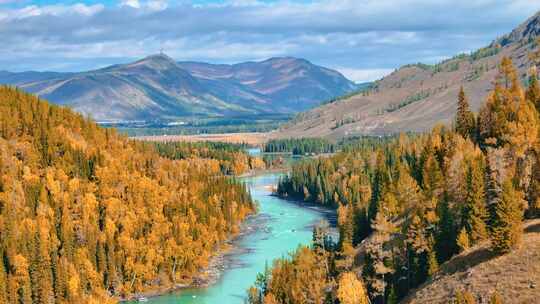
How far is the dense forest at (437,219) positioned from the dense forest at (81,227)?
128 feet

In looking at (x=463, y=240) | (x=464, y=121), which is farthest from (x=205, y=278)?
(x=463, y=240)

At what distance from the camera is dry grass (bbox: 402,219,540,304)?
3282 inches

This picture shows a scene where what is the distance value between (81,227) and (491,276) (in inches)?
4197

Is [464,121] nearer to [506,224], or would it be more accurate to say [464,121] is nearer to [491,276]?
[506,224]

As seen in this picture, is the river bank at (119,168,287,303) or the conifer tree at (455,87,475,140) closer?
the conifer tree at (455,87,475,140)

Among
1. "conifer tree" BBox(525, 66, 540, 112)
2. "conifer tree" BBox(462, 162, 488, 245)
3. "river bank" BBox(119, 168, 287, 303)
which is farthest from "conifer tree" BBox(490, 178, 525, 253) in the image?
"river bank" BBox(119, 168, 287, 303)

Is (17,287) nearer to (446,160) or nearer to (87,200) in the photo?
(87,200)

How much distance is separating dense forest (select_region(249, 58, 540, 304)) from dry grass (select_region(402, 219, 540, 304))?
1746mm

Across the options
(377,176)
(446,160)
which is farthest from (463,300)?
(377,176)

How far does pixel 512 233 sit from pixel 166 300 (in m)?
81.0

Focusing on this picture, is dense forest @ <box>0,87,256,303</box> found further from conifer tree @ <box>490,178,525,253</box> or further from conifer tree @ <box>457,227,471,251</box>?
conifer tree @ <box>490,178,525,253</box>

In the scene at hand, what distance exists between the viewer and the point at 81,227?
163875 millimetres

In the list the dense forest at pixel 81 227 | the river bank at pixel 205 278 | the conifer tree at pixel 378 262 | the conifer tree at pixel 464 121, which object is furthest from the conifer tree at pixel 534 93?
the dense forest at pixel 81 227

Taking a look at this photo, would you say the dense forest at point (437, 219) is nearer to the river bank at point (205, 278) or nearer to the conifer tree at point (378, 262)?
the conifer tree at point (378, 262)
